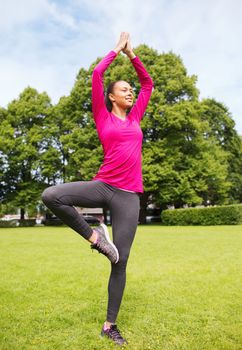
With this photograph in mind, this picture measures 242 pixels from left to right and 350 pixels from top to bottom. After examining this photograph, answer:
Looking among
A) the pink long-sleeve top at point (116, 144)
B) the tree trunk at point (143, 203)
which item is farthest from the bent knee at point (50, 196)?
the tree trunk at point (143, 203)

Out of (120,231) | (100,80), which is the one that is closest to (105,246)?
(120,231)

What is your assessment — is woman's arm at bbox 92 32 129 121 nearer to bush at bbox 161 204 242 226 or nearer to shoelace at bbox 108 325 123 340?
shoelace at bbox 108 325 123 340

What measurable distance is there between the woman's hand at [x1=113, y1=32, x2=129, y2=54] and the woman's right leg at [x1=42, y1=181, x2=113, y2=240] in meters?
1.56

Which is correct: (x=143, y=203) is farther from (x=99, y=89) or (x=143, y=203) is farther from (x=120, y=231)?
(x=99, y=89)

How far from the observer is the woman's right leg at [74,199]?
3625 millimetres

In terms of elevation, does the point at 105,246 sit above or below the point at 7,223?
above

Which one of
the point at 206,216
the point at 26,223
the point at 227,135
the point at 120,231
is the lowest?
the point at 26,223

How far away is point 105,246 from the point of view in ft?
12.0

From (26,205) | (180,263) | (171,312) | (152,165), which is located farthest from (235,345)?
(26,205)

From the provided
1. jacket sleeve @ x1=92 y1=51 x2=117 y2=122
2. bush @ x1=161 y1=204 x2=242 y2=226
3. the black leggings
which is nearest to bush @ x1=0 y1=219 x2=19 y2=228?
bush @ x1=161 y1=204 x2=242 y2=226

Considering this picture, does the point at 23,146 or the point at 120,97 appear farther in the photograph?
the point at 23,146

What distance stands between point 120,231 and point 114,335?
1.12 meters

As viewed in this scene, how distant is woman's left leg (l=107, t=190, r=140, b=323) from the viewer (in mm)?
3900

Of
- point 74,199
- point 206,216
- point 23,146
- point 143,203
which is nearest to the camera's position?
point 74,199
